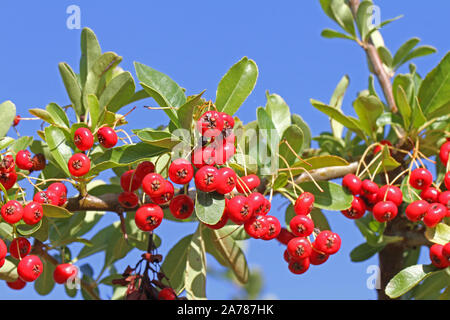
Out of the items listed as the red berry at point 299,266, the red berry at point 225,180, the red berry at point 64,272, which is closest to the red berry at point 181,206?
the red berry at point 225,180

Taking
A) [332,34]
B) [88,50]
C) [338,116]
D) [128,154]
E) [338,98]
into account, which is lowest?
[128,154]

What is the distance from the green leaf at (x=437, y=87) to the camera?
108 inches

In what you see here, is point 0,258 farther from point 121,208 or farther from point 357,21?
point 357,21

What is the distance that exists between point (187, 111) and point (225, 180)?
0.29 metres

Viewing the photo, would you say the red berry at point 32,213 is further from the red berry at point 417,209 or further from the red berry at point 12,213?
the red berry at point 417,209

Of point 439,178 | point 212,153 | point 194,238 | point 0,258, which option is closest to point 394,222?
point 439,178

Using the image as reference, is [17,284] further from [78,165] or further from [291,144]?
[291,144]

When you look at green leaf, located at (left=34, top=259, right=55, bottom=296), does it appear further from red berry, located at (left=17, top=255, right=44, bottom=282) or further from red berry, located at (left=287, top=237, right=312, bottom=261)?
red berry, located at (left=287, top=237, right=312, bottom=261)

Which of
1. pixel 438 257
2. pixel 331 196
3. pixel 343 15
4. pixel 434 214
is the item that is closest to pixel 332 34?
pixel 343 15

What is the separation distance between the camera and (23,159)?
2572 mm

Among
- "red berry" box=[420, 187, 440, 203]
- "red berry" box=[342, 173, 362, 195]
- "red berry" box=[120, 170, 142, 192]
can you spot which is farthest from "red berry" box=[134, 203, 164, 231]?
"red berry" box=[420, 187, 440, 203]

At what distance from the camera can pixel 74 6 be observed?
10.3ft

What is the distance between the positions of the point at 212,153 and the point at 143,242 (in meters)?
0.94
